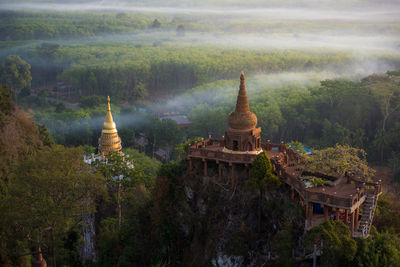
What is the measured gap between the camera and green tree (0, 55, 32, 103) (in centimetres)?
12412

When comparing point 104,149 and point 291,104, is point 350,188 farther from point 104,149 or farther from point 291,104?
point 291,104

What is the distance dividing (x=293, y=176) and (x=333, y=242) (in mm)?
5992

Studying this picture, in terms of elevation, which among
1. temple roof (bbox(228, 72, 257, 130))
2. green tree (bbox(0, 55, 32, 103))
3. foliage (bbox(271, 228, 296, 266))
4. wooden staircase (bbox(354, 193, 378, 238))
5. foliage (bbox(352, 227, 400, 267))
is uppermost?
temple roof (bbox(228, 72, 257, 130))

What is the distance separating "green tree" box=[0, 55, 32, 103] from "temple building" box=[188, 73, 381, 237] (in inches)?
3488

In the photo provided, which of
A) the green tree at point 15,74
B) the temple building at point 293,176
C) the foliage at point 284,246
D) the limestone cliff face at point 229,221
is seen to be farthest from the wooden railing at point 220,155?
the green tree at point 15,74

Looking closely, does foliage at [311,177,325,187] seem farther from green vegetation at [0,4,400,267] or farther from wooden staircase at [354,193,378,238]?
wooden staircase at [354,193,378,238]

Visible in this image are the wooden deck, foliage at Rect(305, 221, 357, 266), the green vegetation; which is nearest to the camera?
foliage at Rect(305, 221, 357, 266)

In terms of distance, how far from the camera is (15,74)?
12381 cm

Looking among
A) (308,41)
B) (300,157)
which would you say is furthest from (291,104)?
(308,41)

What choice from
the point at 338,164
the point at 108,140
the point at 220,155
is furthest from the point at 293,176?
the point at 108,140

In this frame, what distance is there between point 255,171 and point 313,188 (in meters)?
3.99

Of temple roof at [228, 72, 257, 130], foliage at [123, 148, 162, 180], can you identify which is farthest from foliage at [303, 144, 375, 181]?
foliage at [123, 148, 162, 180]

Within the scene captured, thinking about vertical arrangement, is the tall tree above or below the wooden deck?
below

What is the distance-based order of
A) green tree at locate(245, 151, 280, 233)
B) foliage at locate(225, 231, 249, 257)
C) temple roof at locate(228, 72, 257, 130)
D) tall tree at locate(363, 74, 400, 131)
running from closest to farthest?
1. green tree at locate(245, 151, 280, 233)
2. foliage at locate(225, 231, 249, 257)
3. temple roof at locate(228, 72, 257, 130)
4. tall tree at locate(363, 74, 400, 131)
